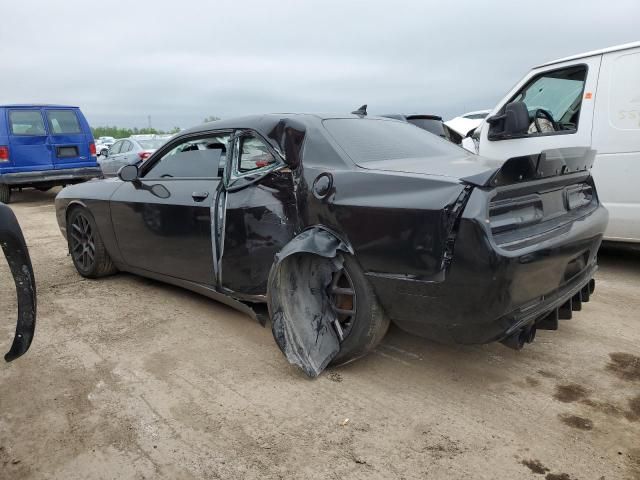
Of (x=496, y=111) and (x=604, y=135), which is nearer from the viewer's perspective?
(x=604, y=135)

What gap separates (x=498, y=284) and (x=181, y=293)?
2.94 metres

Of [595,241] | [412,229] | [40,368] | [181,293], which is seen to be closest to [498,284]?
[412,229]

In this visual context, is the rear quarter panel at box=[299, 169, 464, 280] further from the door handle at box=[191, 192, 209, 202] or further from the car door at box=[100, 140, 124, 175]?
the car door at box=[100, 140, 124, 175]

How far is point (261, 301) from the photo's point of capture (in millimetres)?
3324

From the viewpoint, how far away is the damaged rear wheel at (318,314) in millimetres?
2818

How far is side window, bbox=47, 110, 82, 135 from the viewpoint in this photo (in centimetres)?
1077

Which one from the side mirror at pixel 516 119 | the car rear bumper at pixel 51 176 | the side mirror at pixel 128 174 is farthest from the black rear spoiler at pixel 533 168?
the car rear bumper at pixel 51 176

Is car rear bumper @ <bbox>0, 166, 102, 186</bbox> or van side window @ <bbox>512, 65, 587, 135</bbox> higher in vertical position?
van side window @ <bbox>512, 65, 587, 135</bbox>

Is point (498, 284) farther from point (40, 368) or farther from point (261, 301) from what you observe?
point (40, 368)

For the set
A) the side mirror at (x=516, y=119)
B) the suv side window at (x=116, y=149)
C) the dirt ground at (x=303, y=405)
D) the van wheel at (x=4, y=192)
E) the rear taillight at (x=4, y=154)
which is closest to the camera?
the dirt ground at (x=303, y=405)

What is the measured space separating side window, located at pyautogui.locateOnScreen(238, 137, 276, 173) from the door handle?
0.32 meters

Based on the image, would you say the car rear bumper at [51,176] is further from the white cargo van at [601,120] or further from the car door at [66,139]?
the white cargo van at [601,120]

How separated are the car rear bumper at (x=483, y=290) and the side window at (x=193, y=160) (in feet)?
5.08

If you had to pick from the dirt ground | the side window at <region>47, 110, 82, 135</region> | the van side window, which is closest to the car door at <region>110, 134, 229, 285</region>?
the dirt ground
